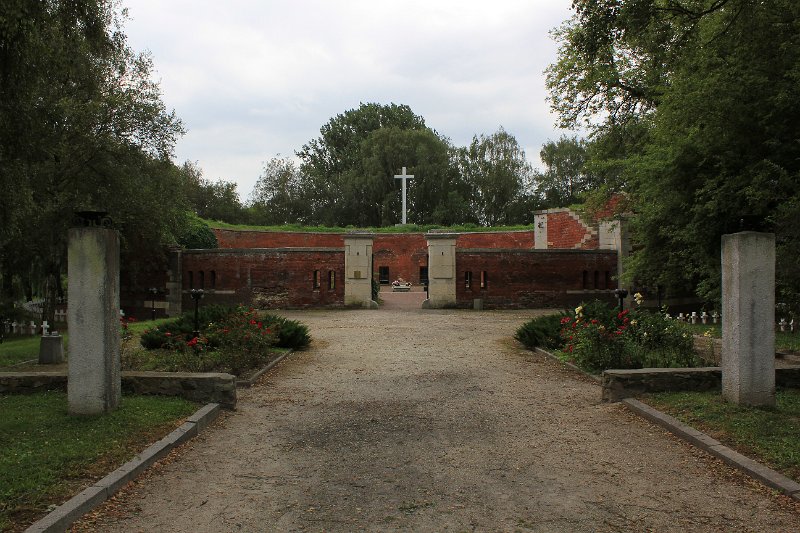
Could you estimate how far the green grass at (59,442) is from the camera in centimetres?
400

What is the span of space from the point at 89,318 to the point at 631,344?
747 cm

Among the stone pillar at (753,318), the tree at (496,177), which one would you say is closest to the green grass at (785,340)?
the stone pillar at (753,318)

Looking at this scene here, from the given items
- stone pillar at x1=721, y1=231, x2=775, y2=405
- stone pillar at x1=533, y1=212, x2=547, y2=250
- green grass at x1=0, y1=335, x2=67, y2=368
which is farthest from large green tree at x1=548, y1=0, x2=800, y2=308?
stone pillar at x1=533, y1=212, x2=547, y2=250

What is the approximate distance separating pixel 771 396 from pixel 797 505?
95.7 inches

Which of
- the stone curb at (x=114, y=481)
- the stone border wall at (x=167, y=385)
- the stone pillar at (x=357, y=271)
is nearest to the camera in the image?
the stone curb at (x=114, y=481)

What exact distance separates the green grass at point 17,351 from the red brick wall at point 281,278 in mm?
8969

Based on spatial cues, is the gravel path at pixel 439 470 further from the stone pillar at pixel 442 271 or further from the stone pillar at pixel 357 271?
the stone pillar at pixel 357 271

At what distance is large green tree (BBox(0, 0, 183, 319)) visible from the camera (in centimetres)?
731

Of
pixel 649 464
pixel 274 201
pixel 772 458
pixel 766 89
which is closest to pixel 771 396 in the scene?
pixel 772 458

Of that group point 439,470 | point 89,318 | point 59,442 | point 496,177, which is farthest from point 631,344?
point 496,177

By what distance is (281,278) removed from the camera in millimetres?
22625

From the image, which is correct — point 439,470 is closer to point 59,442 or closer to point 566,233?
point 59,442

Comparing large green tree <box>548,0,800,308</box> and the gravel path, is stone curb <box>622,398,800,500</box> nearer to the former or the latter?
the gravel path

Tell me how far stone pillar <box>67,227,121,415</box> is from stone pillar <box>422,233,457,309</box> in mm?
16926
